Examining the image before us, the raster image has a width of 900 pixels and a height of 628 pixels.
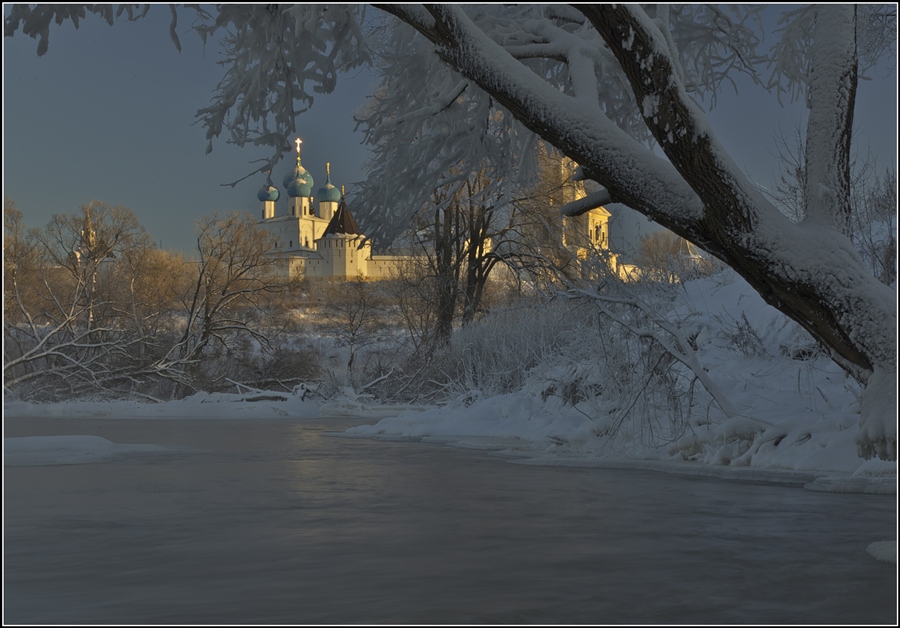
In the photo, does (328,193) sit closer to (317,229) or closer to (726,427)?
(317,229)

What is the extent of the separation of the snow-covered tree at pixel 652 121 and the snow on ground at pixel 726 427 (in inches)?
87.6

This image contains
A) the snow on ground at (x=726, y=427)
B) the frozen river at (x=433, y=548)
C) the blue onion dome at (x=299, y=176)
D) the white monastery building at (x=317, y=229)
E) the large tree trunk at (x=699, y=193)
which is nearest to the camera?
the frozen river at (x=433, y=548)

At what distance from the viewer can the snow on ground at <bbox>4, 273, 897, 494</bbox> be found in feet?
26.4

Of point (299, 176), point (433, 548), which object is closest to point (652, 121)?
point (433, 548)

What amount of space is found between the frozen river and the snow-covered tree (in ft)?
4.08

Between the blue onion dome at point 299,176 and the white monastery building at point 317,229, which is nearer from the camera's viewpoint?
the white monastery building at point 317,229

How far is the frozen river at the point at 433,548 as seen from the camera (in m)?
3.52

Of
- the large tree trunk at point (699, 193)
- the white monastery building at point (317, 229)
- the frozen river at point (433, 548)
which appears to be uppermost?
the white monastery building at point (317, 229)

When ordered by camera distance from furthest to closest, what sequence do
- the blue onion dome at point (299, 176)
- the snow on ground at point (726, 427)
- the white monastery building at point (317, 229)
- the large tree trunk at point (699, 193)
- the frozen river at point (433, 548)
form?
1. the blue onion dome at point (299, 176)
2. the white monastery building at point (317, 229)
3. the snow on ground at point (726, 427)
4. the large tree trunk at point (699, 193)
5. the frozen river at point (433, 548)

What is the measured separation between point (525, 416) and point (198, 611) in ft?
32.7

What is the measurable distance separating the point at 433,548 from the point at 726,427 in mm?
4873

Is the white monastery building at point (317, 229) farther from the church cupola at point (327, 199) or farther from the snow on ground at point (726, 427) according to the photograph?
the snow on ground at point (726, 427)

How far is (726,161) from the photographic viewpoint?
5.25m

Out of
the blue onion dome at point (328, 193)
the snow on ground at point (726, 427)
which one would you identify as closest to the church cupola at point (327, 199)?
the blue onion dome at point (328, 193)
